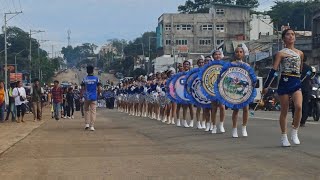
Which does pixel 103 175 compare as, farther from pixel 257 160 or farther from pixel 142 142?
pixel 142 142

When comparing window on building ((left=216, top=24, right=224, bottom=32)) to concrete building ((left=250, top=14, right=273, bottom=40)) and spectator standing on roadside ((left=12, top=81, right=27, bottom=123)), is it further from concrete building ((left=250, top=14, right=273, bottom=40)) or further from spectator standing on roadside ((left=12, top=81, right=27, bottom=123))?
spectator standing on roadside ((left=12, top=81, right=27, bottom=123))

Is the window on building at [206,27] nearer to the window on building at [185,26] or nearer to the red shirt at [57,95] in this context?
the window on building at [185,26]

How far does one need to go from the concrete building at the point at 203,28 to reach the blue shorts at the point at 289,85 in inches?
4075

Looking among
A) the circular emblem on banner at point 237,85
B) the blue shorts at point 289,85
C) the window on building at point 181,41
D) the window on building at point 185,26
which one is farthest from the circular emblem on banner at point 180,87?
the window on building at point 181,41

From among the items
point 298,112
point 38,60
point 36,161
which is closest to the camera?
point 36,161

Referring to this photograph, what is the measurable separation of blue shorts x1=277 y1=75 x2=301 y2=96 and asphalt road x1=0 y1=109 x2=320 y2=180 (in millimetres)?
1000

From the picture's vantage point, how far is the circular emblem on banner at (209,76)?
16.0 meters

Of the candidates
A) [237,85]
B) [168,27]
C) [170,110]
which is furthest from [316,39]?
[168,27]

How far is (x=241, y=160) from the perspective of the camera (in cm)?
970

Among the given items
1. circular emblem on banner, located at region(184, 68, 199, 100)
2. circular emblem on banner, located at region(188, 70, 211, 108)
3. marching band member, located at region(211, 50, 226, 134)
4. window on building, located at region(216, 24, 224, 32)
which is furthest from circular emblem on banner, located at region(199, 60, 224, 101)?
window on building, located at region(216, 24, 224, 32)

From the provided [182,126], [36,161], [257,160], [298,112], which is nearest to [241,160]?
[257,160]

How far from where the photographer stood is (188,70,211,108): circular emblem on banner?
17.0m

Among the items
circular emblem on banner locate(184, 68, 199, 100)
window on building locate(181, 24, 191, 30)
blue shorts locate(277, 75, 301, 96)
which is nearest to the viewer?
blue shorts locate(277, 75, 301, 96)

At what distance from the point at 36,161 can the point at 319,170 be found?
447 centimetres
